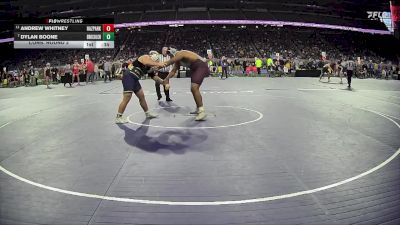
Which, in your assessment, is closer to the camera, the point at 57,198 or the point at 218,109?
the point at 57,198

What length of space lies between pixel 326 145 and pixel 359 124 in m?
2.84

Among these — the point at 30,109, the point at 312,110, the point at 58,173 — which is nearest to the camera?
the point at 58,173

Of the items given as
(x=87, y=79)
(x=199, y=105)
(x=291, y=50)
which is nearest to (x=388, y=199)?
(x=199, y=105)

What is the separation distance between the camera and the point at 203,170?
212 inches

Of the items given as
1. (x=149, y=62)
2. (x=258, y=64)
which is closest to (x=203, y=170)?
(x=149, y=62)

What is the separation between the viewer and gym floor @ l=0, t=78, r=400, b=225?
392 centimetres

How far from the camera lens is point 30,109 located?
42.0ft

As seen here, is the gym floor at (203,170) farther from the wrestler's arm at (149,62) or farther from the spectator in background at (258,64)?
the spectator in background at (258,64)

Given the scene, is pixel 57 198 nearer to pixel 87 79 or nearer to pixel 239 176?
pixel 239 176
